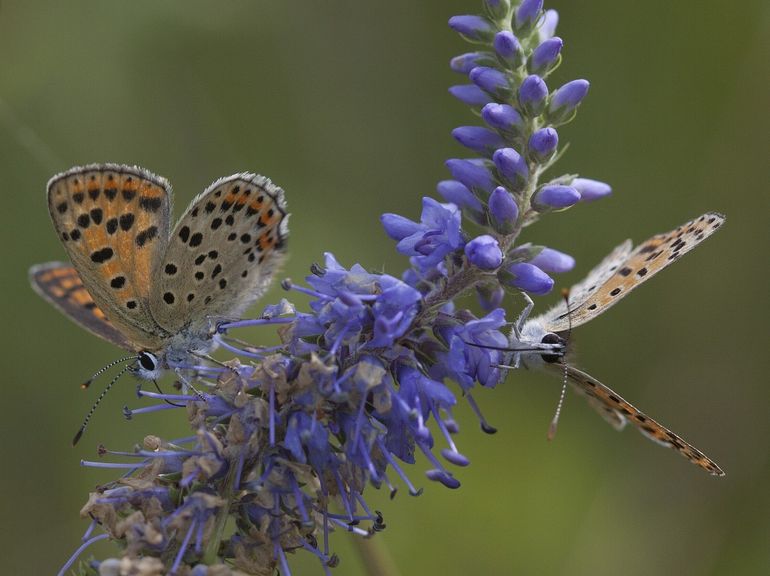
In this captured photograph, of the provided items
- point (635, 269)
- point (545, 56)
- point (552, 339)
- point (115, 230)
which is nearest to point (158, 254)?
point (115, 230)

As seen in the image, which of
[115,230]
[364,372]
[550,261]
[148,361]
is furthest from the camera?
[148,361]

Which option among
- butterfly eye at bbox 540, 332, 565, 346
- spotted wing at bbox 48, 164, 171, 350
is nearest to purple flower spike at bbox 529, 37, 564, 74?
butterfly eye at bbox 540, 332, 565, 346

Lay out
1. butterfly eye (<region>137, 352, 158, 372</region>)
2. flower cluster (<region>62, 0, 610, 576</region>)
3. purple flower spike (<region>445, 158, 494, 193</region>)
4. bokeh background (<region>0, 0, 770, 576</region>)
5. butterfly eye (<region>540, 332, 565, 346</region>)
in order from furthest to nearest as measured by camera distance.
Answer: bokeh background (<region>0, 0, 770, 576</region>), butterfly eye (<region>137, 352, 158, 372</region>), butterfly eye (<region>540, 332, 565, 346</region>), purple flower spike (<region>445, 158, 494, 193</region>), flower cluster (<region>62, 0, 610, 576</region>)

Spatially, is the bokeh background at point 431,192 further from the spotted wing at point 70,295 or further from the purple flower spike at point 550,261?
the purple flower spike at point 550,261

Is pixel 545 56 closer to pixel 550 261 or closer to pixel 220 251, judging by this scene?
pixel 550 261

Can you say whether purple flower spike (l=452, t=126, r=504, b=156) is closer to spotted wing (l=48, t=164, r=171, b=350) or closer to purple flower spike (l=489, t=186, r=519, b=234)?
purple flower spike (l=489, t=186, r=519, b=234)

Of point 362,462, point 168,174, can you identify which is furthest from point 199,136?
point 362,462
